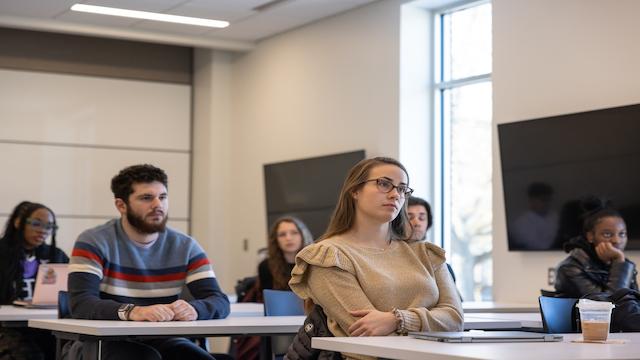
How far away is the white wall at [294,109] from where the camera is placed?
26.4ft

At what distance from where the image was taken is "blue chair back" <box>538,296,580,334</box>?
13.1ft

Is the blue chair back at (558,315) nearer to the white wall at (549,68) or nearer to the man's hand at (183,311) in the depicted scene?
the man's hand at (183,311)

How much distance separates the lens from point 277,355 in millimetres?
4395

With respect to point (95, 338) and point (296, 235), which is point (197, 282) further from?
point (296, 235)

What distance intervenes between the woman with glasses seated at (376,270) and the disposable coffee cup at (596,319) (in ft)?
1.56

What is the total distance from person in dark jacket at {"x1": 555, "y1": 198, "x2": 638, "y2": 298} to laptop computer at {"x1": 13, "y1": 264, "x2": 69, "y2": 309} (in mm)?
2472

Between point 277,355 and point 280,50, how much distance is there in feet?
17.4

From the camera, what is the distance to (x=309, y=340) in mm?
3219

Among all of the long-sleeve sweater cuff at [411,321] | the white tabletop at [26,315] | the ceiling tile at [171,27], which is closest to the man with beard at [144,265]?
the white tabletop at [26,315]

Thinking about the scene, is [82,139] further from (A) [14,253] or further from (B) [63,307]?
(B) [63,307]

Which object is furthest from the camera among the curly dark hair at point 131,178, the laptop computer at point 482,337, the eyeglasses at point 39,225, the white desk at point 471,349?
the eyeglasses at point 39,225

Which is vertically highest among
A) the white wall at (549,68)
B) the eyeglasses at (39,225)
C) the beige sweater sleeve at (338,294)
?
the white wall at (549,68)

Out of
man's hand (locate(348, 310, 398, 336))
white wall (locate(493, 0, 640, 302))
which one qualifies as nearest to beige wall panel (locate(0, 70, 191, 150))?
white wall (locate(493, 0, 640, 302))

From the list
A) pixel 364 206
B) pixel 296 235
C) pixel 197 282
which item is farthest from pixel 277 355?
pixel 296 235
